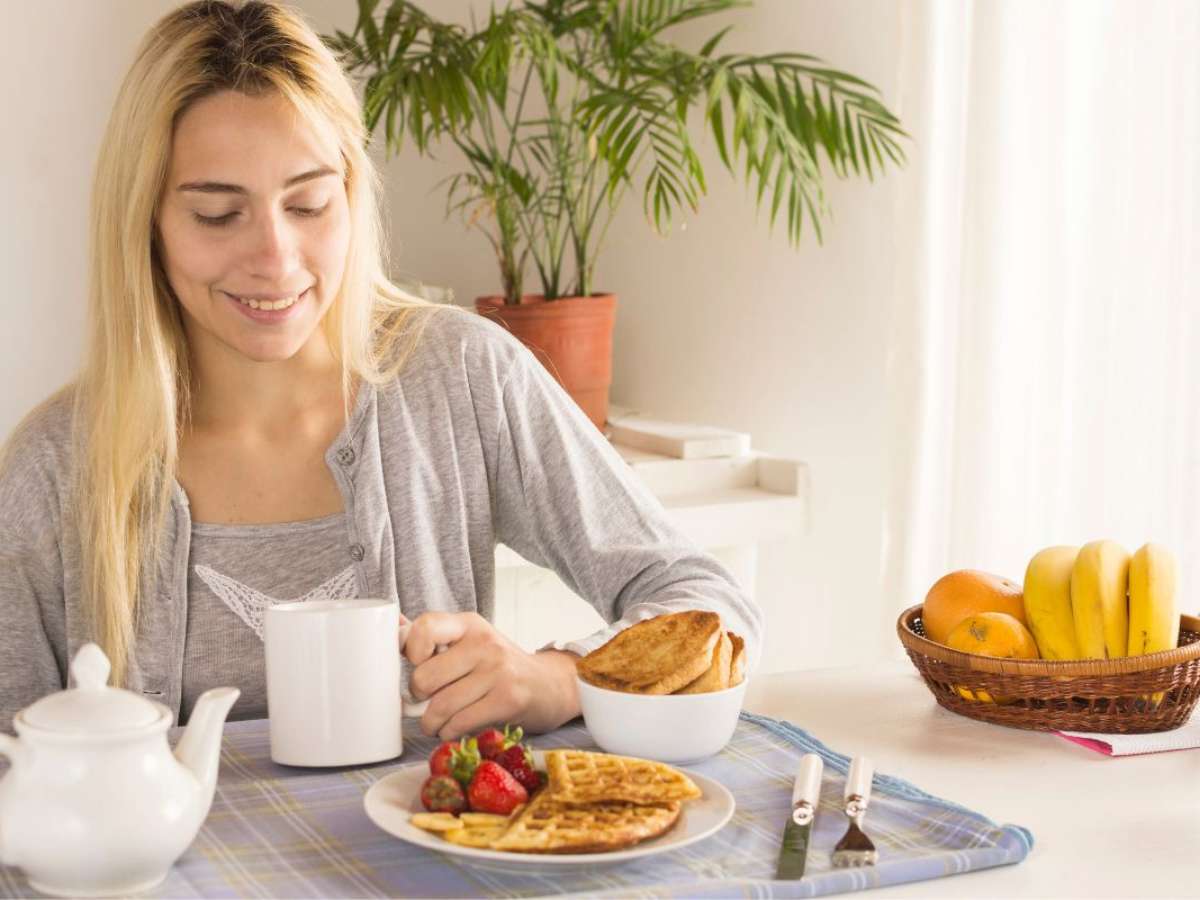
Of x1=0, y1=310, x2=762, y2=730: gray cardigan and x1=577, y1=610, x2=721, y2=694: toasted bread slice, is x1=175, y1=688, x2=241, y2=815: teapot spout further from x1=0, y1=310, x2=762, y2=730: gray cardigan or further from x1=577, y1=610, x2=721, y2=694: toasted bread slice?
x1=0, y1=310, x2=762, y2=730: gray cardigan

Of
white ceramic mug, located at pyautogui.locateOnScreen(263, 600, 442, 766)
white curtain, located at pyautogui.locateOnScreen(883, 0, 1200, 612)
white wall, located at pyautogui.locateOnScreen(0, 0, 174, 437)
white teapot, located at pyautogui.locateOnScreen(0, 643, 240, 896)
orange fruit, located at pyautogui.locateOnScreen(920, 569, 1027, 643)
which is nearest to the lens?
white teapot, located at pyautogui.locateOnScreen(0, 643, 240, 896)

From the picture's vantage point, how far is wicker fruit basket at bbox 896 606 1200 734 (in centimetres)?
127

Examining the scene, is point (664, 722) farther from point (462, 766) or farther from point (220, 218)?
point (220, 218)

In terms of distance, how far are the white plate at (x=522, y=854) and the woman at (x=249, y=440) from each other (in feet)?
1.17

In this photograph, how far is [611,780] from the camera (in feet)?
3.37

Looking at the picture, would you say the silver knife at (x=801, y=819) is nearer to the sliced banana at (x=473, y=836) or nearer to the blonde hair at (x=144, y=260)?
the sliced banana at (x=473, y=836)

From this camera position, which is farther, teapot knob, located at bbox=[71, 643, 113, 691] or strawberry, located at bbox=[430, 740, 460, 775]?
strawberry, located at bbox=[430, 740, 460, 775]

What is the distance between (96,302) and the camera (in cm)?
157

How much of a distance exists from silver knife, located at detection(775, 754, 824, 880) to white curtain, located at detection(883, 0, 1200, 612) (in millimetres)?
1130

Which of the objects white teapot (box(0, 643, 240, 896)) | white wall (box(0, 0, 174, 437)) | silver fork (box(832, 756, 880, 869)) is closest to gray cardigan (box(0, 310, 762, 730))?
silver fork (box(832, 756, 880, 869))

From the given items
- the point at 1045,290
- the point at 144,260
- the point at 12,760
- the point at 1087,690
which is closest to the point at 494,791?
the point at 12,760

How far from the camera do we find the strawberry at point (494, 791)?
100cm

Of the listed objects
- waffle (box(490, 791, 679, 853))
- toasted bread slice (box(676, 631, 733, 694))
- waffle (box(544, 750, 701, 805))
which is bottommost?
waffle (box(490, 791, 679, 853))

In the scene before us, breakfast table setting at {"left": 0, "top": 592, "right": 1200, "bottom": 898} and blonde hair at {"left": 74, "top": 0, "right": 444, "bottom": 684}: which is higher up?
blonde hair at {"left": 74, "top": 0, "right": 444, "bottom": 684}
